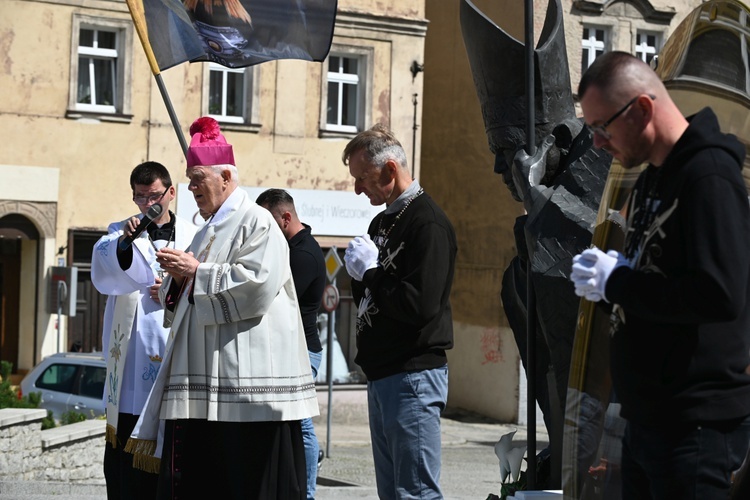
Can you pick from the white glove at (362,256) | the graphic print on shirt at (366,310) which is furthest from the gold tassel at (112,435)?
the white glove at (362,256)

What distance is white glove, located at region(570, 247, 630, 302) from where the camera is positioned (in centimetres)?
341

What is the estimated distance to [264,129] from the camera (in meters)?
21.9

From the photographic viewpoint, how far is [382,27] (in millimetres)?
22875

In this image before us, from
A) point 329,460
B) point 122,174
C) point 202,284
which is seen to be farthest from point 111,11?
point 202,284

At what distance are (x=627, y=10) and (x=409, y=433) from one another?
69.1 feet

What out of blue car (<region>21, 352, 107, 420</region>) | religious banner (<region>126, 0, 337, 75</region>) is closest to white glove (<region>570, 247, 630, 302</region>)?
religious banner (<region>126, 0, 337, 75</region>)

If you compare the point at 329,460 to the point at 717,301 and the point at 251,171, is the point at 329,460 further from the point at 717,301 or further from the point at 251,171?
the point at 717,301

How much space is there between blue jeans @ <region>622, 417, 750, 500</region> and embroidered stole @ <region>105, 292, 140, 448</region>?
12.1 feet

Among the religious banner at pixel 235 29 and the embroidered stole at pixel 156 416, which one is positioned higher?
the religious banner at pixel 235 29

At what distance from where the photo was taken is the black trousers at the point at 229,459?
548cm

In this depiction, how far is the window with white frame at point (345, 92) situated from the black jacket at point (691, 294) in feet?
63.1

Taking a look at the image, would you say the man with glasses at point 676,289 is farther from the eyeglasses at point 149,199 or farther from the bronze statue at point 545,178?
the eyeglasses at point 149,199

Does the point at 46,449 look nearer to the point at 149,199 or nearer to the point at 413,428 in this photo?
the point at 149,199

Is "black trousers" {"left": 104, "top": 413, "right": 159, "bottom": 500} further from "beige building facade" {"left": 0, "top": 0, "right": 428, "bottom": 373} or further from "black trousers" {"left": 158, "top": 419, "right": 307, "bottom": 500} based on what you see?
"beige building facade" {"left": 0, "top": 0, "right": 428, "bottom": 373}
